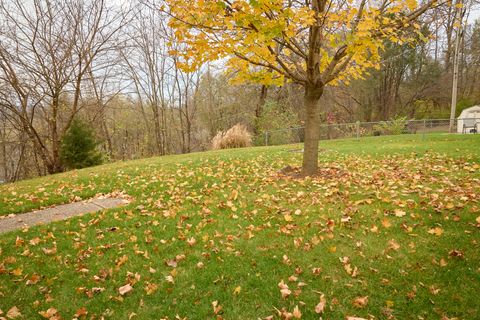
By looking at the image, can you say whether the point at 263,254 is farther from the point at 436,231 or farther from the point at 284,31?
the point at 284,31

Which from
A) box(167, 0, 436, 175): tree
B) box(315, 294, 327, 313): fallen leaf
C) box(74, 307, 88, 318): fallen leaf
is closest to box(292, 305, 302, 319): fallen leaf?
box(315, 294, 327, 313): fallen leaf

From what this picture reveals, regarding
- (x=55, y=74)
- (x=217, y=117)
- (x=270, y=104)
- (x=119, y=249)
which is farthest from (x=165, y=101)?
(x=119, y=249)

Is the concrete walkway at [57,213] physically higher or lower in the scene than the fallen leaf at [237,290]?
higher

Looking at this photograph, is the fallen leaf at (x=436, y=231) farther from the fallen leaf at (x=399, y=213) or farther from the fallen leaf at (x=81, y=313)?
the fallen leaf at (x=81, y=313)

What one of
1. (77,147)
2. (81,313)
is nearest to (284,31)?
(81,313)

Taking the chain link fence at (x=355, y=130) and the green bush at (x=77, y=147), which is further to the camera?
the chain link fence at (x=355, y=130)

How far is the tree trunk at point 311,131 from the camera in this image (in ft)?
21.4

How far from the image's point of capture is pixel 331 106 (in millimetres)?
29375

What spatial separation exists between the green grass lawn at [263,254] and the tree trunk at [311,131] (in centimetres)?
81

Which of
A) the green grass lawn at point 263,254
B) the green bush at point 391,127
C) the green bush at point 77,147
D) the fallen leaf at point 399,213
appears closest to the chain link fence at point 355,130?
the green bush at point 391,127

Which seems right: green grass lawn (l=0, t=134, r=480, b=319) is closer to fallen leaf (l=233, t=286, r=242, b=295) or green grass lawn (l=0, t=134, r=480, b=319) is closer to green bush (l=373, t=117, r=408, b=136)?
fallen leaf (l=233, t=286, r=242, b=295)

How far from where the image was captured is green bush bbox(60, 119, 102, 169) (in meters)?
13.0

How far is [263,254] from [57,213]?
3.78 meters

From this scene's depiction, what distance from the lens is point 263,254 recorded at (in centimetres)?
344
